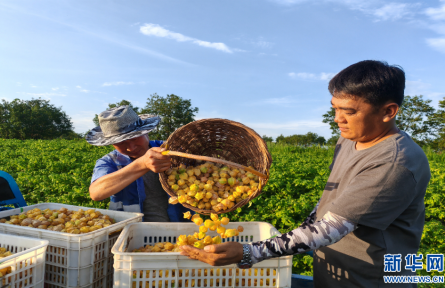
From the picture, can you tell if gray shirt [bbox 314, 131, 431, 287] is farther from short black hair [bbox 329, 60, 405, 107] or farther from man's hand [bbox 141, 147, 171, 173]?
man's hand [bbox 141, 147, 171, 173]

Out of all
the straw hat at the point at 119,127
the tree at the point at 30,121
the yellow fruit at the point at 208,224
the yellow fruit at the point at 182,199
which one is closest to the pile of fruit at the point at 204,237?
the yellow fruit at the point at 208,224

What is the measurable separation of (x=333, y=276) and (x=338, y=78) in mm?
1225

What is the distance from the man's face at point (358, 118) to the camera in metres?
1.55

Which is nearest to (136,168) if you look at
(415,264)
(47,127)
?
(415,264)

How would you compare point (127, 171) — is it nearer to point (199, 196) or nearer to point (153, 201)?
point (199, 196)

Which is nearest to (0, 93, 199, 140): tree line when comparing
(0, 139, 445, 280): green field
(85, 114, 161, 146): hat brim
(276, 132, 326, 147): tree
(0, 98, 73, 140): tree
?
(0, 98, 73, 140): tree

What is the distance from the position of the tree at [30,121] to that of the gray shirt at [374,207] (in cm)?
6441

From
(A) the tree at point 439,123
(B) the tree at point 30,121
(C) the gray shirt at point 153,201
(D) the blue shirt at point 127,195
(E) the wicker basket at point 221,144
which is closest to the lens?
(E) the wicker basket at point 221,144

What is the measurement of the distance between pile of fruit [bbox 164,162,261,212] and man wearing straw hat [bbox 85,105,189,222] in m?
0.29

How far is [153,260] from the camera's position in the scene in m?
A: 1.58

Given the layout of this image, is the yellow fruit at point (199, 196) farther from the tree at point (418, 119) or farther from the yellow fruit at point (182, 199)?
the tree at point (418, 119)

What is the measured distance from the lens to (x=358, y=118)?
1.58 m

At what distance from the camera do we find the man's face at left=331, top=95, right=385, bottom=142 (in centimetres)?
155

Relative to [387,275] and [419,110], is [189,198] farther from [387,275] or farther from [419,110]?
[419,110]
